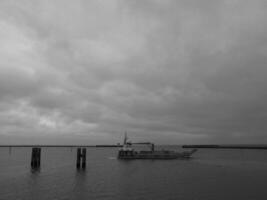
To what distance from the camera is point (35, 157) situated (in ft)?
246

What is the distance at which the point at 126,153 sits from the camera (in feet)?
355

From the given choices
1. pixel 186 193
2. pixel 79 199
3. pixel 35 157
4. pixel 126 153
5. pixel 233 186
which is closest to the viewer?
pixel 79 199

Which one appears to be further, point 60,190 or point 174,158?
point 174,158

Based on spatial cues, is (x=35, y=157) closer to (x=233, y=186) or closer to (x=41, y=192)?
(x=41, y=192)

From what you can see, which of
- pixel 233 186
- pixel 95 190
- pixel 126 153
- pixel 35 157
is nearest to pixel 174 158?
pixel 126 153

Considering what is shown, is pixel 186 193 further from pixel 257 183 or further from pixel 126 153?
pixel 126 153

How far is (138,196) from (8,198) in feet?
57.6

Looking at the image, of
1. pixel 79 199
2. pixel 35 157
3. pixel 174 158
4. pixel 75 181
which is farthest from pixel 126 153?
pixel 79 199

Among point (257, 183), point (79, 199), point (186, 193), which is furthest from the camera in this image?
point (257, 183)

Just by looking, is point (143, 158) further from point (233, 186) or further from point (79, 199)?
point (79, 199)

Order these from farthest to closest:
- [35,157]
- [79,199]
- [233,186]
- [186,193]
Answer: [35,157] → [233,186] → [186,193] → [79,199]

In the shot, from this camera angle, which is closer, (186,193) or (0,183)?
(186,193)

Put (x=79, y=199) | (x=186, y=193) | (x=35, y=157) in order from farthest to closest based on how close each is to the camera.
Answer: (x=35, y=157)
(x=186, y=193)
(x=79, y=199)

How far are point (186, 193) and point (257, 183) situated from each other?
1778 cm
